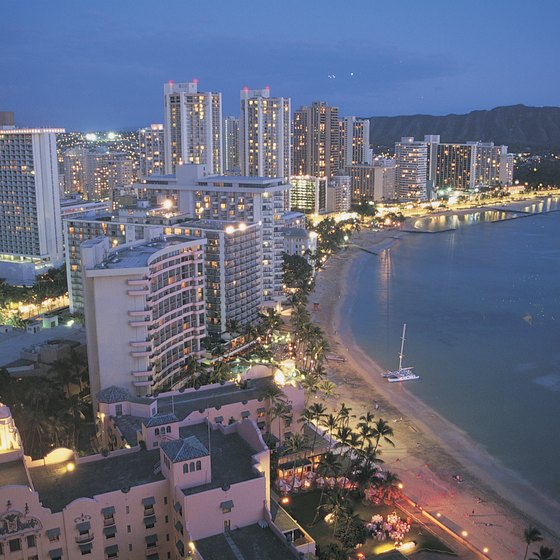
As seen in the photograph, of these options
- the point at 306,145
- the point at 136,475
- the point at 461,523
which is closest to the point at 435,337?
the point at 461,523

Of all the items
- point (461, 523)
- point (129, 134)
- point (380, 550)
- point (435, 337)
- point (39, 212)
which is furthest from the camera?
point (129, 134)

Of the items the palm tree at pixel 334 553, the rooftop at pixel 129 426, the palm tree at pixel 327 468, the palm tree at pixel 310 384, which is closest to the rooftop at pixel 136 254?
the rooftop at pixel 129 426

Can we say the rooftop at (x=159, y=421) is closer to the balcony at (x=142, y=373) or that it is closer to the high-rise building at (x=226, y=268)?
the balcony at (x=142, y=373)

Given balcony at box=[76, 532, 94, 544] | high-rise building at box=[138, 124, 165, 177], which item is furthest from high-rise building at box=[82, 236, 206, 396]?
high-rise building at box=[138, 124, 165, 177]

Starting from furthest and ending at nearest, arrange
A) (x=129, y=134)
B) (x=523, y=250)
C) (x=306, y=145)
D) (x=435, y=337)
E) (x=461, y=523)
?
(x=129, y=134) < (x=306, y=145) < (x=523, y=250) < (x=435, y=337) < (x=461, y=523)

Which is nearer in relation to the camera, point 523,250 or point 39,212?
point 39,212

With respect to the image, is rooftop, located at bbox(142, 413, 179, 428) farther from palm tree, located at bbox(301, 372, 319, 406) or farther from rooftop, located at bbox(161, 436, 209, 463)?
palm tree, located at bbox(301, 372, 319, 406)

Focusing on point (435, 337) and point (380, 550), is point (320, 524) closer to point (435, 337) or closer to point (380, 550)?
point (380, 550)
